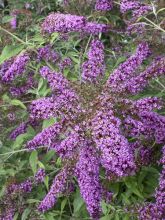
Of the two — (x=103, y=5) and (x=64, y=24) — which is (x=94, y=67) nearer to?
(x=64, y=24)

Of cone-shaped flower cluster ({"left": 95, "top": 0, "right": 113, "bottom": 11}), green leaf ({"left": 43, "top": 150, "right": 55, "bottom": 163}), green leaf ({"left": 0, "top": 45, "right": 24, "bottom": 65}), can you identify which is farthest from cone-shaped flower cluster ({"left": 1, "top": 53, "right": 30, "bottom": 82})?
cone-shaped flower cluster ({"left": 95, "top": 0, "right": 113, "bottom": 11})

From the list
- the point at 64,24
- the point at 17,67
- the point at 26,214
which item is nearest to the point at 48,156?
the point at 26,214

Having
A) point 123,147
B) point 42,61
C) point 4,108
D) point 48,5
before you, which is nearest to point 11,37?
point 42,61

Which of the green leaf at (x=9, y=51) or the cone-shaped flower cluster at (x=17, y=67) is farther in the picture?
the green leaf at (x=9, y=51)

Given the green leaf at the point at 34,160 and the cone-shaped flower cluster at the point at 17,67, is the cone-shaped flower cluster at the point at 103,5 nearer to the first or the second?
the cone-shaped flower cluster at the point at 17,67

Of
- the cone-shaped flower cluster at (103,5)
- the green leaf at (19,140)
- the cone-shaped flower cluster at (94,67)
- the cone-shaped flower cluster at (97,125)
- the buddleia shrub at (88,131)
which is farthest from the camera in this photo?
the cone-shaped flower cluster at (103,5)

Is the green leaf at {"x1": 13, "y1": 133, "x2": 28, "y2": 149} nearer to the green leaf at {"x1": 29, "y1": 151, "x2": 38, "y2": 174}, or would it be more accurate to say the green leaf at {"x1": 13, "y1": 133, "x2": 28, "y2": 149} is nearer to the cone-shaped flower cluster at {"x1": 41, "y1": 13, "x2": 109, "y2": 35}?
the green leaf at {"x1": 29, "y1": 151, "x2": 38, "y2": 174}

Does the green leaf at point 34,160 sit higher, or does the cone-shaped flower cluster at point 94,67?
the cone-shaped flower cluster at point 94,67

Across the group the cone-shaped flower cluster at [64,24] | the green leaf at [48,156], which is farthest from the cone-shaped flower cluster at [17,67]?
the green leaf at [48,156]

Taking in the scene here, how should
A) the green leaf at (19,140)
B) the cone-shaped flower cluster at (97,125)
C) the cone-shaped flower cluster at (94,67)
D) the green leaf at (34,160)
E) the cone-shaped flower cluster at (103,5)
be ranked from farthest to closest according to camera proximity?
1. the cone-shaped flower cluster at (103,5)
2. the green leaf at (19,140)
3. the green leaf at (34,160)
4. the cone-shaped flower cluster at (94,67)
5. the cone-shaped flower cluster at (97,125)
